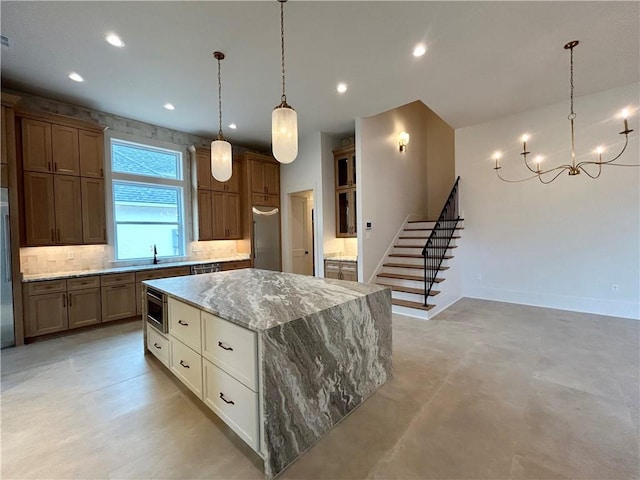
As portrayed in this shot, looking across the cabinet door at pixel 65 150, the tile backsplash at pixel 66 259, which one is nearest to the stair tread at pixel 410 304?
the tile backsplash at pixel 66 259

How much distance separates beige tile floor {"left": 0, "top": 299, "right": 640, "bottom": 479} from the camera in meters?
1.57

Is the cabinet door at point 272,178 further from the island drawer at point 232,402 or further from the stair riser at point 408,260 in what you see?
the island drawer at point 232,402

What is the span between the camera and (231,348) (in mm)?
1692

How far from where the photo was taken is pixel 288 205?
6266 millimetres

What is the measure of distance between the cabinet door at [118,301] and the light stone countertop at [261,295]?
1.74 m

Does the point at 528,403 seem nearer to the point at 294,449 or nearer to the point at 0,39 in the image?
the point at 294,449

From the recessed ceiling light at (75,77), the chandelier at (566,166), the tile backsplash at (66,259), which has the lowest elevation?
the tile backsplash at (66,259)

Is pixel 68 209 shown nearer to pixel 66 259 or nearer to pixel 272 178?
pixel 66 259

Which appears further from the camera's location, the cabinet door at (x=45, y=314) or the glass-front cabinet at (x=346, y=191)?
the glass-front cabinet at (x=346, y=191)

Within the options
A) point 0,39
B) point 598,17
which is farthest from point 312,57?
point 0,39

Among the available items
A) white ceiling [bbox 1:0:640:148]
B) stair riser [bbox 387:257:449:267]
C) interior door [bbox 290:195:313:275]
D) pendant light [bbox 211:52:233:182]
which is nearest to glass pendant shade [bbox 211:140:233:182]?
pendant light [bbox 211:52:233:182]

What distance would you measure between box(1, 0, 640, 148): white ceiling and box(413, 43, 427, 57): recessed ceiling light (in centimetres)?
6

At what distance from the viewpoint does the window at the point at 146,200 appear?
14.9ft

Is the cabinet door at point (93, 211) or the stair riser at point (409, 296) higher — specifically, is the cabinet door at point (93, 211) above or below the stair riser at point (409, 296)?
above
